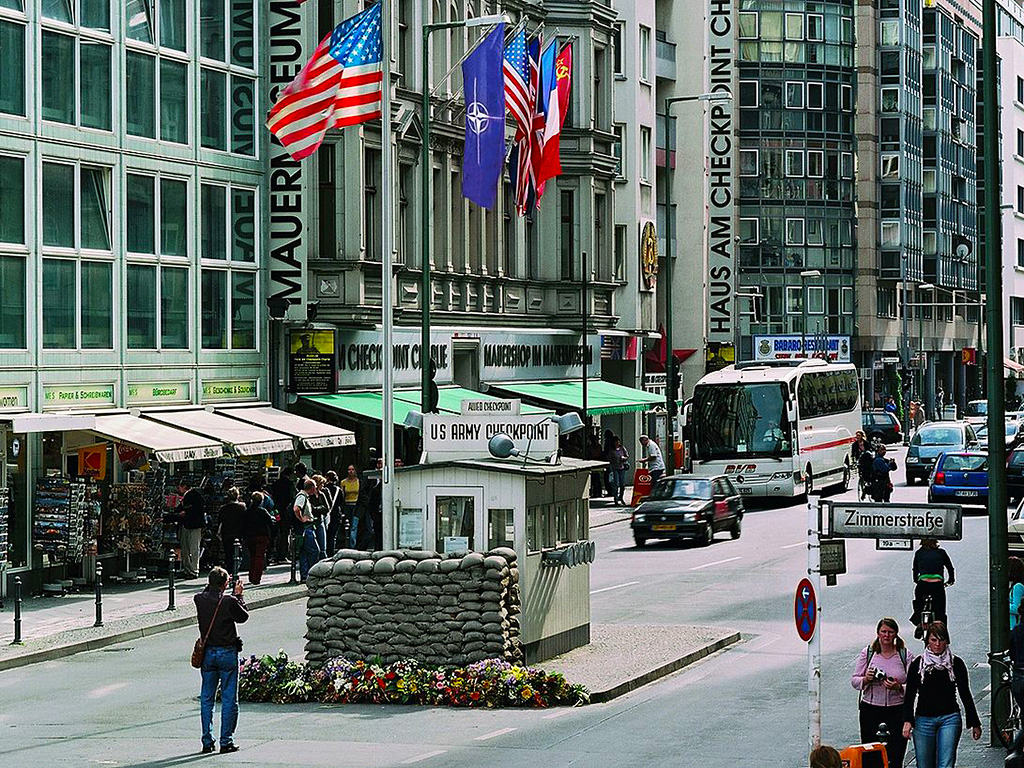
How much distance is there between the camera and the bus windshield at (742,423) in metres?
52.1

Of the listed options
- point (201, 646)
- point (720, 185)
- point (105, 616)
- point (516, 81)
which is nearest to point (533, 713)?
point (201, 646)

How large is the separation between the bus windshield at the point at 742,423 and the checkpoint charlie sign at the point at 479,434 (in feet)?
94.6

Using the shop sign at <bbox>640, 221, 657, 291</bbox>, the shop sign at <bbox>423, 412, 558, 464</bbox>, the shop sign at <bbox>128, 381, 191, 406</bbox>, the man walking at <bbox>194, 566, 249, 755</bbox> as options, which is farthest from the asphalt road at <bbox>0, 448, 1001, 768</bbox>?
the shop sign at <bbox>640, 221, 657, 291</bbox>

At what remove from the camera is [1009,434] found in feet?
246

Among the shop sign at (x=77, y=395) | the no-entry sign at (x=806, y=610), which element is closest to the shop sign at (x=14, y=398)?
the shop sign at (x=77, y=395)

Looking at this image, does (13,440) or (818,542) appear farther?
(13,440)

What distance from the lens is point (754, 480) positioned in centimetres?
5222

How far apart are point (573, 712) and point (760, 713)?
6.51 ft

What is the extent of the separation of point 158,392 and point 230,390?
2870mm

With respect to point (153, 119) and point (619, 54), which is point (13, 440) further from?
point (619, 54)

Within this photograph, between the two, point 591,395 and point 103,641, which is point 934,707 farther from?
point 591,395

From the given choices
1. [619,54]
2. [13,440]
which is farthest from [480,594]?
[619,54]

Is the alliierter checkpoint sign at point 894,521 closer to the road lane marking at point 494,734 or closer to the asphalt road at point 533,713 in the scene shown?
the asphalt road at point 533,713

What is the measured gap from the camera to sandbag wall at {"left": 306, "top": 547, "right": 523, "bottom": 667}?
71.2ft
